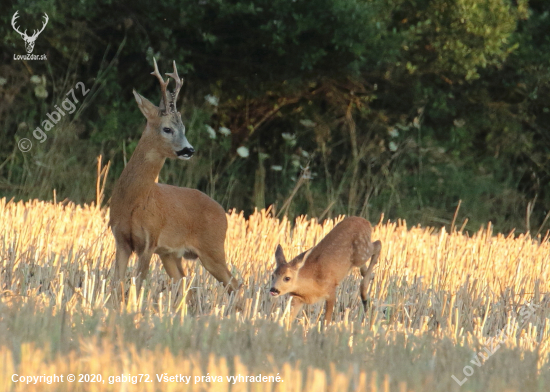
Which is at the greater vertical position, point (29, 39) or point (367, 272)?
point (29, 39)

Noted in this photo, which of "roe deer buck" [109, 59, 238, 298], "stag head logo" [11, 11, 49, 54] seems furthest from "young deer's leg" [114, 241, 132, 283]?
"stag head logo" [11, 11, 49, 54]

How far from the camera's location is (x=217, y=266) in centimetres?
771

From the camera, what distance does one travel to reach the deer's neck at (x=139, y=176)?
717cm

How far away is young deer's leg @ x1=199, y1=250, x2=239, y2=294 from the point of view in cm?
768

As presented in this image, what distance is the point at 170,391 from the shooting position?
11.7 feet

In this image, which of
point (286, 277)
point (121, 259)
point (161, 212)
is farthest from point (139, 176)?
point (286, 277)

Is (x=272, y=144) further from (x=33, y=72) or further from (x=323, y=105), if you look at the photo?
(x=33, y=72)

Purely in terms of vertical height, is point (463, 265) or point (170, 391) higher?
point (463, 265)

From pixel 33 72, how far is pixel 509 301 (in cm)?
1026

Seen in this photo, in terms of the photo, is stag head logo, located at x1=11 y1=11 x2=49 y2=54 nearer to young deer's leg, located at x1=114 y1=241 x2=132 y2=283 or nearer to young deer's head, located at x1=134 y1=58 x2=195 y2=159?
young deer's head, located at x1=134 y1=58 x2=195 y2=159

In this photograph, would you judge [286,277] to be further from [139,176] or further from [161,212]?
[139,176]

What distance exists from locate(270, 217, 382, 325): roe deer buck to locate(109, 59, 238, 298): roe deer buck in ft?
2.05

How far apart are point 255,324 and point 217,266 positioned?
7.60 ft

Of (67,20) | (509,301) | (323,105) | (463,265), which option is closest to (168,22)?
(67,20)
